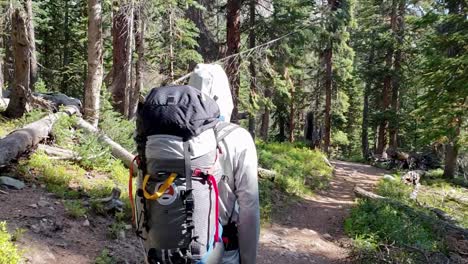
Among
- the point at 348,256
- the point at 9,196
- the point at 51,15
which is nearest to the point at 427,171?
the point at 348,256

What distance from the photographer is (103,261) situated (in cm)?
444

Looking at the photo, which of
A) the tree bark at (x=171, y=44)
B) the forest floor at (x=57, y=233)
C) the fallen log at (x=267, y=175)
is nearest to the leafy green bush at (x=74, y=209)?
the forest floor at (x=57, y=233)

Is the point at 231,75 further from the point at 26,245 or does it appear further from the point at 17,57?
the point at 26,245

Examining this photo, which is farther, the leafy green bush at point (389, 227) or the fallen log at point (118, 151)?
the fallen log at point (118, 151)

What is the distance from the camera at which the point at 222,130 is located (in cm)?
238

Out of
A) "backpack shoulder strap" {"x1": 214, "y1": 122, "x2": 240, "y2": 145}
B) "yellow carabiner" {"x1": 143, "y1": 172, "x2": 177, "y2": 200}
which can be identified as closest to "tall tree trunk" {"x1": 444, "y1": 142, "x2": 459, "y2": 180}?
"backpack shoulder strap" {"x1": 214, "y1": 122, "x2": 240, "y2": 145}

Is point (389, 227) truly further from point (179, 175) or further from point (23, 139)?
point (23, 139)

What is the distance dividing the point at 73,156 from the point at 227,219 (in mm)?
5298

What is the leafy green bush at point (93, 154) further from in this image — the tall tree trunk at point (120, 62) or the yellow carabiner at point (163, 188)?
the yellow carabiner at point (163, 188)

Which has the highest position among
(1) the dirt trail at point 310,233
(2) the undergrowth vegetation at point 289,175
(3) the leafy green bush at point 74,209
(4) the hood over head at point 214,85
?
(4) the hood over head at point 214,85

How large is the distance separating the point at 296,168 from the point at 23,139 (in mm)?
9104

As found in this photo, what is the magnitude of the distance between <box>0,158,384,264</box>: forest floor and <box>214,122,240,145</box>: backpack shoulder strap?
2780 millimetres

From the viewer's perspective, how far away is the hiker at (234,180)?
237cm

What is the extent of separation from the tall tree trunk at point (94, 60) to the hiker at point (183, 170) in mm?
6772
